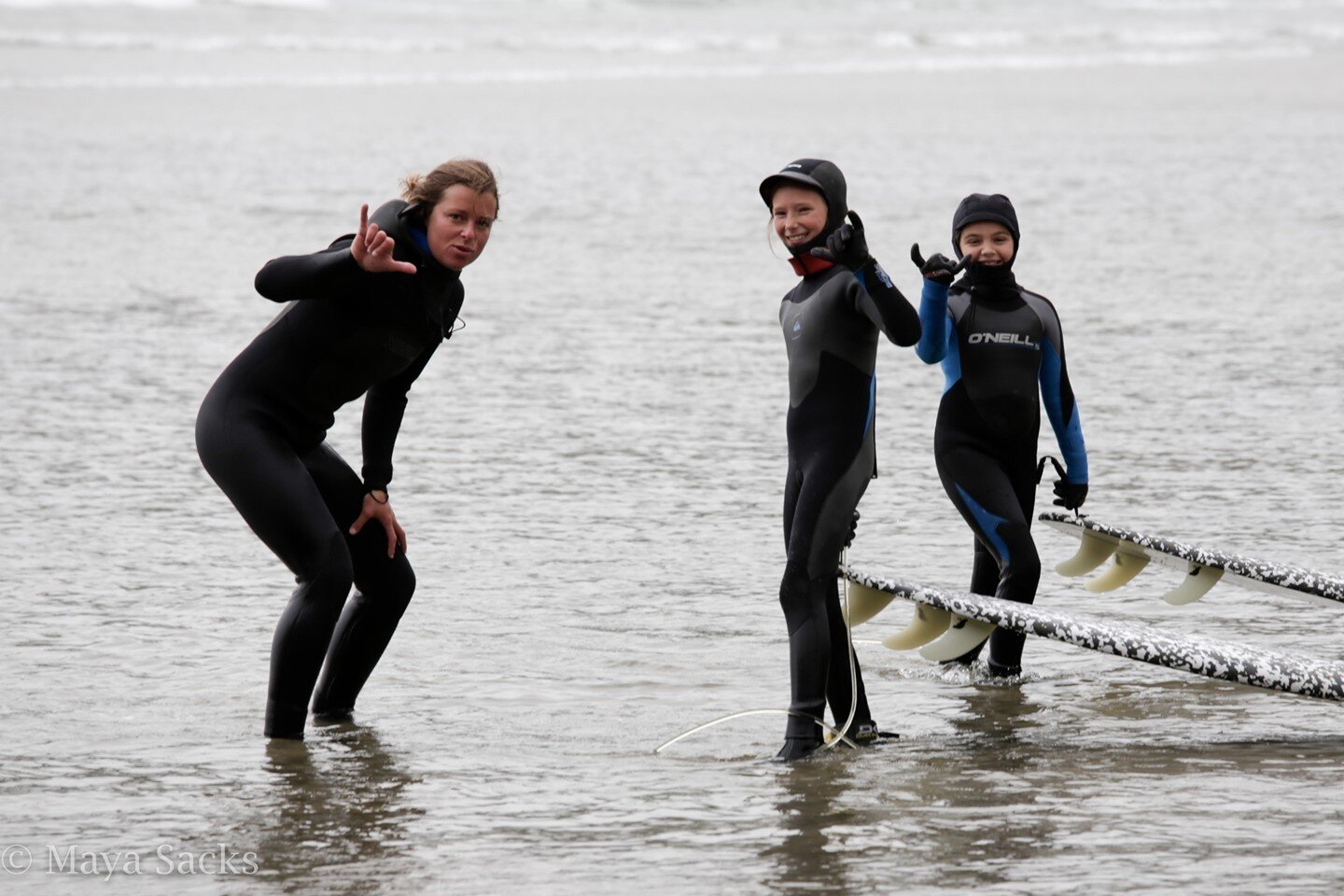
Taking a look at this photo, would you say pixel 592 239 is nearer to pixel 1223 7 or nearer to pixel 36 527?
pixel 36 527

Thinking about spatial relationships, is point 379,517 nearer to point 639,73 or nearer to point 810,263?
point 810,263

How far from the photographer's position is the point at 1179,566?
685 cm

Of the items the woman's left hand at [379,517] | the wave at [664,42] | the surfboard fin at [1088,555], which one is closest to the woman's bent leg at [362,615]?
the woman's left hand at [379,517]

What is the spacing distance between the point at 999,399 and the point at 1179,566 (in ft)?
3.38

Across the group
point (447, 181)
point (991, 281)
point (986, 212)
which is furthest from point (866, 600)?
point (447, 181)

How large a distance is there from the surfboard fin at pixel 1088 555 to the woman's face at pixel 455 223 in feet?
8.77

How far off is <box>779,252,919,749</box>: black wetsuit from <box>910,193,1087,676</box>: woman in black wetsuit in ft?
2.52

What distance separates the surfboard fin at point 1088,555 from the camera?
6859mm

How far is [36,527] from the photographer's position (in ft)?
27.7

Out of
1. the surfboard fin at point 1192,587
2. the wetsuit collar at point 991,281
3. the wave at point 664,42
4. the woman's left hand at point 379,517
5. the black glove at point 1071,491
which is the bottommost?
the surfboard fin at point 1192,587

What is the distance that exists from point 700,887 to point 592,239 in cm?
1376

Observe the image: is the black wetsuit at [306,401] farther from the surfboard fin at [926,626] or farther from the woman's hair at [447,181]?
the surfboard fin at [926,626]
